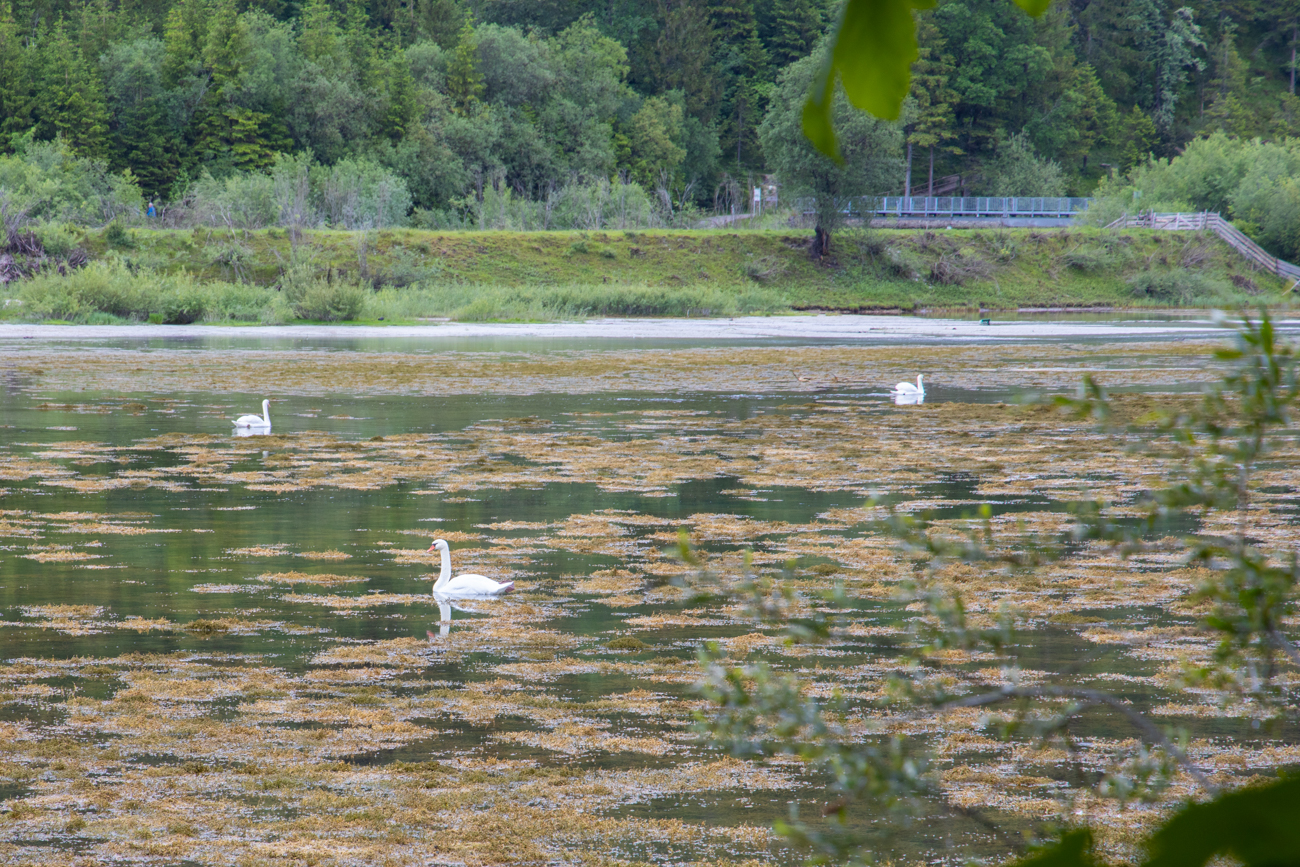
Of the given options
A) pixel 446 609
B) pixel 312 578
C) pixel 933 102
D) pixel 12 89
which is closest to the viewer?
pixel 446 609

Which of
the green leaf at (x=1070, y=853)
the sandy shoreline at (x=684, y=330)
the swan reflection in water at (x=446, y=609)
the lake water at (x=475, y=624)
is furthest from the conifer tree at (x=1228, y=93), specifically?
the green leaf at (x=1070, y=853)

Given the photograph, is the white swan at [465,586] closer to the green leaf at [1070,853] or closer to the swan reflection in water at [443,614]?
the swan reflection in water at [443,614]

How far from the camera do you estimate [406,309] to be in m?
48.9

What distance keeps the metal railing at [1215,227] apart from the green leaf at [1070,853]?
247ft

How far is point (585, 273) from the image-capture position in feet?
193

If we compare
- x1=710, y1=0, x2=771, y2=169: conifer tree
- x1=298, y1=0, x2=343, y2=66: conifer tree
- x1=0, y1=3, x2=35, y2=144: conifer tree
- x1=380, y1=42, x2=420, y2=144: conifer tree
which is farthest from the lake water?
x1=710, y1=0, x2=771, y2=169: conifer tree

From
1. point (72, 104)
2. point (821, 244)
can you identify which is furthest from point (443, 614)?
point (72, 104)

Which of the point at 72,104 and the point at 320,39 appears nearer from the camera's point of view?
the point at 72,104

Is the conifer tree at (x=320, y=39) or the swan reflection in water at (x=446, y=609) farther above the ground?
the conifer tree at (x=320, y=39)

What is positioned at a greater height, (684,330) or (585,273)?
(585,273)

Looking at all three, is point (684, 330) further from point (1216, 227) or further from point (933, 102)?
point (933, 102)

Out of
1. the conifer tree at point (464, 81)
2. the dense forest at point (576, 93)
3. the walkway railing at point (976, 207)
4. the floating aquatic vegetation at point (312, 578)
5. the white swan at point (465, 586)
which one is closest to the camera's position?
the white swan at point (465, 586)

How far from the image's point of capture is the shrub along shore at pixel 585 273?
46375mm

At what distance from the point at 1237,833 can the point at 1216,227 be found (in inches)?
3095
